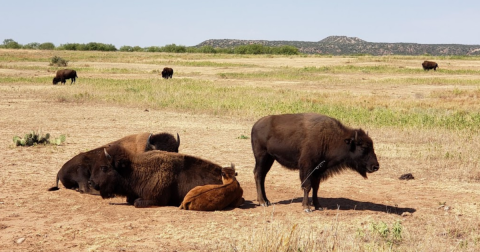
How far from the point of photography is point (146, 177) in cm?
920

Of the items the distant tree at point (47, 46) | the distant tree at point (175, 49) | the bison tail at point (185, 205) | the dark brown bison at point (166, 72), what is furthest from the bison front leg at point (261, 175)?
the distant tree at point (47, 46)

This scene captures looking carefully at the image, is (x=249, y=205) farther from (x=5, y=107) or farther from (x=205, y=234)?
(x=5, y=107)

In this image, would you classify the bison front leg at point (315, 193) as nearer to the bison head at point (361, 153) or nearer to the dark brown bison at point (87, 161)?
the bison head at point (361, 153)

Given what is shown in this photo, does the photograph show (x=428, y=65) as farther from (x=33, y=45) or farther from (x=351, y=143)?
(x=33, y=45)

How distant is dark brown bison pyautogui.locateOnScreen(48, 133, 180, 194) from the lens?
10156 mm

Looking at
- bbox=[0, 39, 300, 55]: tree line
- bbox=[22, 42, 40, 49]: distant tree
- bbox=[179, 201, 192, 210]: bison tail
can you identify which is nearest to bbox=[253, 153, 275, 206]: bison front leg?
bbox=[179, 201, 192, 210]: bison tail

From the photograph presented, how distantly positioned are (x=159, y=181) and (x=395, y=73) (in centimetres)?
4871

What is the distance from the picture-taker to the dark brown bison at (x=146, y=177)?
9133 mm

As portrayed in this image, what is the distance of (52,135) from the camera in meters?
16.8

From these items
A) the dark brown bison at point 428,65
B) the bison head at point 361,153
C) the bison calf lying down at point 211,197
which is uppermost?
the bison head at point 361,153

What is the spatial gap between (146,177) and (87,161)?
1784mm

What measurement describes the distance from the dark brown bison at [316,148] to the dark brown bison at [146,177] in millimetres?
1248

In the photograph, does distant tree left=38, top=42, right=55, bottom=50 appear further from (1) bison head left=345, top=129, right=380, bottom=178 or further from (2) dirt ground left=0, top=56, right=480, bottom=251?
(1) bison head left=345, top=129, right=380, bottom=178

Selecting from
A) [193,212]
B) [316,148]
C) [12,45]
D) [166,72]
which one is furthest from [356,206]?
[12,45]
